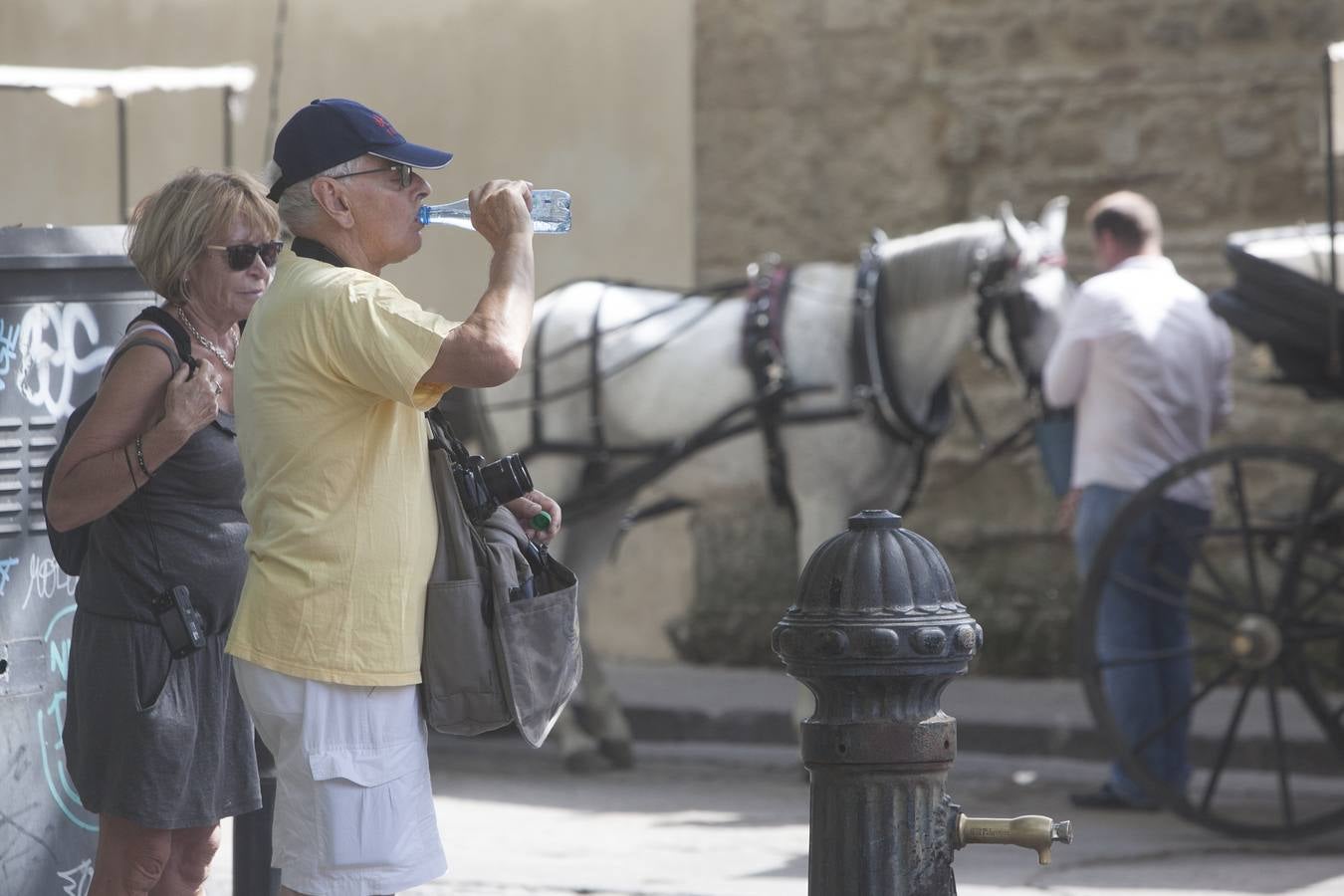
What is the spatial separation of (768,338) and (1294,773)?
2425 millimetres

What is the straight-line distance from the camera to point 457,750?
27.4ft

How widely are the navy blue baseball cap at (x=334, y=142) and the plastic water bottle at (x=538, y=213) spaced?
134mm

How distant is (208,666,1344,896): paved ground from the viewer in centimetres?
587

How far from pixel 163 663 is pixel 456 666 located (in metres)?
0.75

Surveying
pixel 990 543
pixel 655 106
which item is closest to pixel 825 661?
A: pixel 990 543

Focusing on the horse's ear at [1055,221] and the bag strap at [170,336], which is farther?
the horse's ear at [1055,221]

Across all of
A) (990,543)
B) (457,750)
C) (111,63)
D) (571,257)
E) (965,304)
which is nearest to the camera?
(965,304)

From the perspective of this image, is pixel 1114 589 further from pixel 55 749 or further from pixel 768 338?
pixel 55 749

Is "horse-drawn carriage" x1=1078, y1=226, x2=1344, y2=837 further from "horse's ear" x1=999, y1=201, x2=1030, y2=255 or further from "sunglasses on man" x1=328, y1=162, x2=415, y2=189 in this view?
"sunglasses on man" x1=328, y1=162, x2=415, y2=189

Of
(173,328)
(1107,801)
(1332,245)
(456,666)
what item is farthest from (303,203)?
(1107,801)

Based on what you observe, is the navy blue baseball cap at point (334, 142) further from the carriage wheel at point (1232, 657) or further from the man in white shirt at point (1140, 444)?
the man in white shirt at point (1140, 444)

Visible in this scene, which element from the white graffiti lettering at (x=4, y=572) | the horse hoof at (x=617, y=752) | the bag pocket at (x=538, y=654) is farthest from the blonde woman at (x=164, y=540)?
the horse hoof at (x=617, y=752)

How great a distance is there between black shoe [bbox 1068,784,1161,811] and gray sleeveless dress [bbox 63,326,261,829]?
3.78 meters

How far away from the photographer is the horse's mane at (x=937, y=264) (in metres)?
7.57
